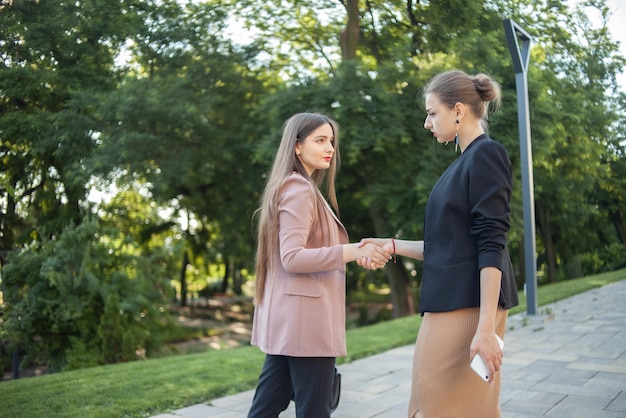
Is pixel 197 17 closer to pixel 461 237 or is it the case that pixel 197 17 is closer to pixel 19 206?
pixel 19 206

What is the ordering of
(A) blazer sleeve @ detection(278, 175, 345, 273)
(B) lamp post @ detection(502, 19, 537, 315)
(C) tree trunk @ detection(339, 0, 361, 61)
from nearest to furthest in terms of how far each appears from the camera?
(A) blazer sleeve @ detection(278, 175, 345, 273) → (B) lamp post @ detection(502, 19, 537, 315) → (C) tree trunk @ detection(339, 0, 361, 61)

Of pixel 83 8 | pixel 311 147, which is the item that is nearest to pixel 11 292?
pixel 83 8

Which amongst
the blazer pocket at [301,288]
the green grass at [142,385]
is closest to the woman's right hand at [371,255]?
the blazer pocket at [301,288]

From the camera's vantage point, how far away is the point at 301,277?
227 centimetres

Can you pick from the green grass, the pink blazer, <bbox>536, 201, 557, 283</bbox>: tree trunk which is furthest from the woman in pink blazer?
<bbox>536, 201, 557, 283</bbox>: tree trunk

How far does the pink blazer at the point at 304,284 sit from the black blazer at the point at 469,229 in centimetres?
40

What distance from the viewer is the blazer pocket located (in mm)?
2260

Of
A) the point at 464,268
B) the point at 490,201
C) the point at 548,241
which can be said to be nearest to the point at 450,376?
the point at 464,268

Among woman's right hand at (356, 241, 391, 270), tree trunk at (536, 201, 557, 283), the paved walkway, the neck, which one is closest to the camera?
the neck

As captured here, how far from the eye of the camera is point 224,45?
1175cm

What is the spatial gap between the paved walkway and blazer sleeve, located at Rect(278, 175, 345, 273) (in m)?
2.02

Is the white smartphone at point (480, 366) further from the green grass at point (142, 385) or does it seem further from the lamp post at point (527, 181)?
the lamp post at point (527, 181)

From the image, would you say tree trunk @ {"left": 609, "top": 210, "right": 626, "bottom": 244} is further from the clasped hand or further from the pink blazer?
the pink blazer

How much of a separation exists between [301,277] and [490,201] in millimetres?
783
